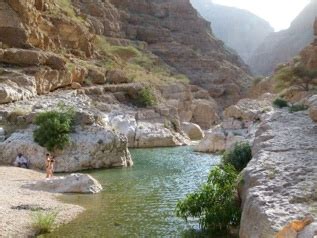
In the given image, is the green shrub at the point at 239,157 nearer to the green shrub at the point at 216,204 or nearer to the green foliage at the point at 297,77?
the green shrub at the point at 216,204

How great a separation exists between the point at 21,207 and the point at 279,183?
11.2m

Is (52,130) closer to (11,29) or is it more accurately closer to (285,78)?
(11,29)

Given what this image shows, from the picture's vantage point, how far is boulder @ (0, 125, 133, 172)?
123 ft

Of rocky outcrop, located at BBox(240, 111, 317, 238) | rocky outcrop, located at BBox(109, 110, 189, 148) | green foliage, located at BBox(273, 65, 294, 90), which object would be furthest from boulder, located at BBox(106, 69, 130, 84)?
rocky outcrop, located at BBox(240, 111, 317, 238)

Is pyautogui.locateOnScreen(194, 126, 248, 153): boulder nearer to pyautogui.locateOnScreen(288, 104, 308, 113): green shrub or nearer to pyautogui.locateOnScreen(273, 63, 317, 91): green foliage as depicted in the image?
pyautogui.locateOnScreen(273, 63, 317, 91): green foliage

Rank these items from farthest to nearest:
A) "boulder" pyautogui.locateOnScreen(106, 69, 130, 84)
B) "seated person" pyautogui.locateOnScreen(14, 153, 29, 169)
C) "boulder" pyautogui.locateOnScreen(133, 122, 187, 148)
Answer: "boulder" pyautogui.locateOnScreen(106, 69, 130, 84)
"boulder" pyautogui.locateOnScreen(133, 122, 187, 148)
"seated person" pyautogui.locateOnScreen(14, 153, 29, 169)

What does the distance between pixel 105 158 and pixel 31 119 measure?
7.06 m

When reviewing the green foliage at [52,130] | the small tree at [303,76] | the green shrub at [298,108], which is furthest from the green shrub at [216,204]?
the small tree at [303,76]

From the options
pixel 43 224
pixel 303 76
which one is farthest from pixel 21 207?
pixel 303 76

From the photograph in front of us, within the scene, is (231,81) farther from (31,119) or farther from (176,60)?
(31,119)

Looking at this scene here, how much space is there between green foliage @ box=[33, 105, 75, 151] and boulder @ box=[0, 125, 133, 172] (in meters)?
0.51

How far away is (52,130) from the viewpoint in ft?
125

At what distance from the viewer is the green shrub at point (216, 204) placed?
1750 centimetres

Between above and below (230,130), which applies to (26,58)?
above
